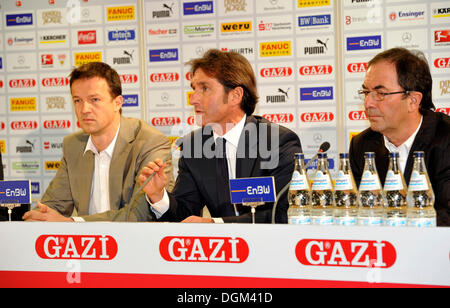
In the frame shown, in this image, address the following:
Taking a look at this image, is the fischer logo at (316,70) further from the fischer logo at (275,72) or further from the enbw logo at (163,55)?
the enbw logo at (163,55)

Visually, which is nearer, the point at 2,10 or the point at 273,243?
the point at 273,243

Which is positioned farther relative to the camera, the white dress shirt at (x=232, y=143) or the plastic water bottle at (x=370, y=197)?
the white dress shirt at (x=232, y=143)

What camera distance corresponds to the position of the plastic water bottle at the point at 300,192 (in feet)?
5.57

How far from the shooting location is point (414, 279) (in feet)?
4.53

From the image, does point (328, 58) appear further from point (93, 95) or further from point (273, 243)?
point (273, 243)

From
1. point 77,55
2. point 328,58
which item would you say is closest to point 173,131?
point 77,55

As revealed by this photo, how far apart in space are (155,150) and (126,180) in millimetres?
225

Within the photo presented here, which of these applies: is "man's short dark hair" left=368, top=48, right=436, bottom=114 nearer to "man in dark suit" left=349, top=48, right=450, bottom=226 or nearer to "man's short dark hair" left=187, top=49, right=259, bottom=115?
"man in dark suit" left=349, top=48, right=450, bottom=226

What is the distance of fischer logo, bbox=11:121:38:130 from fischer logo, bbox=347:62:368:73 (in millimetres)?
2525

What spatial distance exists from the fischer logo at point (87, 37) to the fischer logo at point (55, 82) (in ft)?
1.06

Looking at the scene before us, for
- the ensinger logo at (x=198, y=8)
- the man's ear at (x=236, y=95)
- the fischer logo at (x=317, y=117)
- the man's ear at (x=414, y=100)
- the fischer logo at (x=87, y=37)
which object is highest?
the ensinger logo at (x=198, y=8)

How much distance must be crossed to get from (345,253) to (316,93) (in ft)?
8.13

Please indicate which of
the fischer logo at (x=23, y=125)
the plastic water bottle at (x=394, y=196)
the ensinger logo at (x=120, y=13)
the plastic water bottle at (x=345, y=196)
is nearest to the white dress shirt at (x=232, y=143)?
the plastic water bottle at (x=345, y=196)
